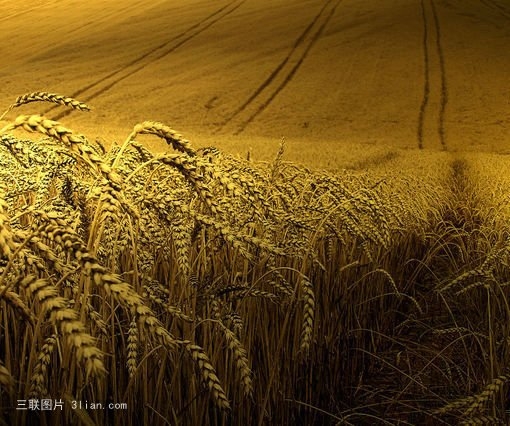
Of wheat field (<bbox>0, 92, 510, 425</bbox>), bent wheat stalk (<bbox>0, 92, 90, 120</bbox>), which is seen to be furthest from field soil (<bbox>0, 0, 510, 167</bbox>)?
bent wheat stalk (<bbox>0, 92, 90, 120</bbox>)

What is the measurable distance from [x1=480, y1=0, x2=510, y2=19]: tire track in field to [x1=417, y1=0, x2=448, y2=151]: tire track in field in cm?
225

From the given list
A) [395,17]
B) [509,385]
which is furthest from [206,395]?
[395,17]

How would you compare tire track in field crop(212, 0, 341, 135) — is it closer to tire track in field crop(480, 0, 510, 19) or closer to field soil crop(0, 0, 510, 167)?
field soil crop(0, 0, 510, 167)

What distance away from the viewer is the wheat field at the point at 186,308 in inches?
37.1

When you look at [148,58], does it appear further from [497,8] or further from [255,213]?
[255,213]

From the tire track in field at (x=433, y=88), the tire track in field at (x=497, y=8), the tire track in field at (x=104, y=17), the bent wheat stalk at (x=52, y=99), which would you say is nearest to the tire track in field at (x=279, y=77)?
the tire track in field at (x=433, y=88)

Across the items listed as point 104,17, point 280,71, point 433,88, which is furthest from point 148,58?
point 433,88

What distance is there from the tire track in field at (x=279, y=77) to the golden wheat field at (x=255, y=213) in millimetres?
89

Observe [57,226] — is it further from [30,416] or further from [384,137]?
[384,137]

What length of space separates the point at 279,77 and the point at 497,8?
37.5 feet

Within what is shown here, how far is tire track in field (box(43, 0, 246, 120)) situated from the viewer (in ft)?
54.2

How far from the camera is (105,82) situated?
17.5 metres

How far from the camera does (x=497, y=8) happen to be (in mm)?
25938

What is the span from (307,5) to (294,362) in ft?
83.8
